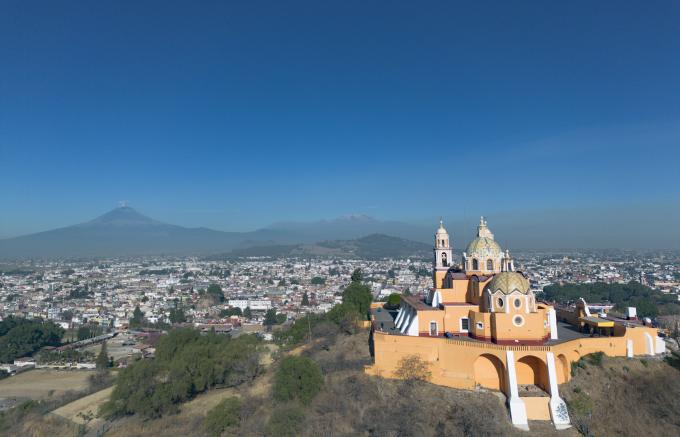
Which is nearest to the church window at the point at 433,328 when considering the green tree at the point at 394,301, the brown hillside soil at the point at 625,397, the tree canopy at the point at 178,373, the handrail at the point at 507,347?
the handrail at the point at 507,347

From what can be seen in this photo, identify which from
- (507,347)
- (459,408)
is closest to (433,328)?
(507,347)

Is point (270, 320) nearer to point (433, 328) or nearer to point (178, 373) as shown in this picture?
point (178, 373)

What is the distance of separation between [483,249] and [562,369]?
641cm

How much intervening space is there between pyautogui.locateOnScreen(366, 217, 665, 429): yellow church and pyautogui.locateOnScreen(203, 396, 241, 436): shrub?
234 inches

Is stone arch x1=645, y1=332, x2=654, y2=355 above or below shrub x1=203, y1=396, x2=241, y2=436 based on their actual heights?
above

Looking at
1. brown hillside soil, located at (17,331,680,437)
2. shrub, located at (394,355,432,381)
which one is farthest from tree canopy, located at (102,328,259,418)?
shrub, located at (394,355,432,381)

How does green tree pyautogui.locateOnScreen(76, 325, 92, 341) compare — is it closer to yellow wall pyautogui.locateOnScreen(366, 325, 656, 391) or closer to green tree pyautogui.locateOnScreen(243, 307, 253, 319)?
green tree pyautogui.locateOnScreen(243, 307, 253, 319)

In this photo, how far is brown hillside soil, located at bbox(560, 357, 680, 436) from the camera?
1641 centimetres

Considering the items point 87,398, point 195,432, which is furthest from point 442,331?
point 87,398

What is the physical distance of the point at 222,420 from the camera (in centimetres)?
1912

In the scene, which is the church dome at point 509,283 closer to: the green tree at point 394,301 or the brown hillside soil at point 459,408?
the brown hillside soil at point 459,408

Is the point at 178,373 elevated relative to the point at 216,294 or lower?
elevated

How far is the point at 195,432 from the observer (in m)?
19.9

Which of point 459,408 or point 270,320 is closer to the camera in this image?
point 459,408
